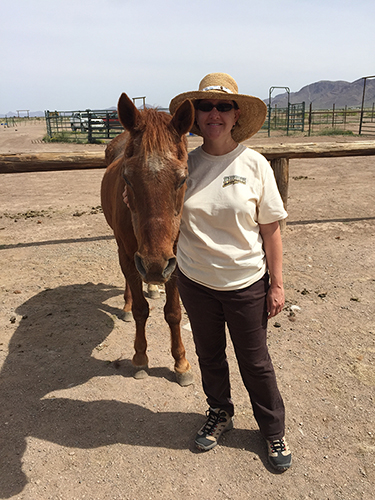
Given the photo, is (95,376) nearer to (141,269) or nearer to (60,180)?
(141,269)

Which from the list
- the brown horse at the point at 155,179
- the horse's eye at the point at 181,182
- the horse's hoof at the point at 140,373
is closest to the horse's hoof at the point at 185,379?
the horse's hoof at the point at 140,373

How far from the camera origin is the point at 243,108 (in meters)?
2.19

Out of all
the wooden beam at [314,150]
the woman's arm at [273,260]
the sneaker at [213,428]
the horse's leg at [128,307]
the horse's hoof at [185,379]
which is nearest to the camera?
the woman's arm at [273,260]

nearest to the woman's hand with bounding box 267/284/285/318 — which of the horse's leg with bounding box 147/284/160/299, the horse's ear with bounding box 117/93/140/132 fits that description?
the horse's ear with bounding box 117/93/140/132

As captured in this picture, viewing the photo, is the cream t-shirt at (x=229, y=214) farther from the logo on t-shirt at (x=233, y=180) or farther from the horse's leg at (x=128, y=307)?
the horse's leg at (x=128, y=307)

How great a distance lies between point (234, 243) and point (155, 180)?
519 millimetres

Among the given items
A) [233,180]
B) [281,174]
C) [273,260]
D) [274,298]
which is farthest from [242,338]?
[281,174]

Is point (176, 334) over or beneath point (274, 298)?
beneath

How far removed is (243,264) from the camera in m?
2.00

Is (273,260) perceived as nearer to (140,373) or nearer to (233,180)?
(233,180)

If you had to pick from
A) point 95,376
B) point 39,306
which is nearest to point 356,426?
point 95,376

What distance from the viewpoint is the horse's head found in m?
1.84

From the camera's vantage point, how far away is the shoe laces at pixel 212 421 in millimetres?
2389

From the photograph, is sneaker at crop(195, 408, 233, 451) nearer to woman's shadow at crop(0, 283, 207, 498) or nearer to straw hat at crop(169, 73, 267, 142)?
woman's shadow at crop(0, 283, 207, 498)
